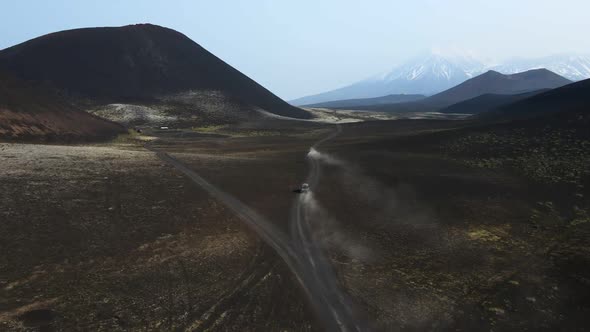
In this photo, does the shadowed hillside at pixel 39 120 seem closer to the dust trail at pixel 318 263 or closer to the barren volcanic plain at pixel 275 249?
the barren volcanic plain at pixel 275 249

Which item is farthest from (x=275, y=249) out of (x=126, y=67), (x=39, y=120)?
(x=126, y=67)

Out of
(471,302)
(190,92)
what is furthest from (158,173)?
(190,92)

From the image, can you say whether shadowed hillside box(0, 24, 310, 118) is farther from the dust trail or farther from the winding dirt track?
the dust trail

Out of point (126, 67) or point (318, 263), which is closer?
point (318, 263)

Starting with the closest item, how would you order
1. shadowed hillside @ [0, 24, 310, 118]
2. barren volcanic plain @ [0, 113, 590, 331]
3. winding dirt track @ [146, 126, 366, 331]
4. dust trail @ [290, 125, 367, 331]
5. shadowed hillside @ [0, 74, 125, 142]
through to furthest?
1. barren volcanic plain @ [0, 113, 590, 331]
2. dust trail @ [290, 125, 367, 331]
3. winding dirt track @ [146, 126, 366, 331]
4. shadowed hillside @ [0, 74, 125, 142]
5. shadowed hillside @ [0, 24, 310, 118]

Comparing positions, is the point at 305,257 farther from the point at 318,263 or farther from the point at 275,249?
the point at 275,249

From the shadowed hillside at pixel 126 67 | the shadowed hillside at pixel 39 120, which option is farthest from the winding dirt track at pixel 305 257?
the shadowed hillside at pixel 126 67

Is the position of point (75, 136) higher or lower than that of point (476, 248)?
higher

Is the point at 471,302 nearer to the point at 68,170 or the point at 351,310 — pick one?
the point at 351,310

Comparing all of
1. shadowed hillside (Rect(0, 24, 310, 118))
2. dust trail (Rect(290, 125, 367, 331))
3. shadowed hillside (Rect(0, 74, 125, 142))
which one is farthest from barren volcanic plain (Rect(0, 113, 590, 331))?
shadowed hillside (Rect(0, 24, 310, 118))
